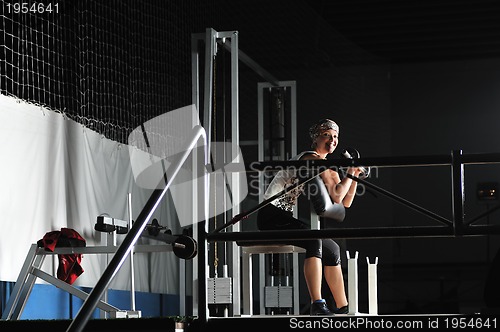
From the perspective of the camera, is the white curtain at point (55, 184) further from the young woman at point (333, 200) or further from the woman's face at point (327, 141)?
the woman's face at point (327, 141)

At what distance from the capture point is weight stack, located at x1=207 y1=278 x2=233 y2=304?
494 cm

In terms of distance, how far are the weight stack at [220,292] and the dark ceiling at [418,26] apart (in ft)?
17.1

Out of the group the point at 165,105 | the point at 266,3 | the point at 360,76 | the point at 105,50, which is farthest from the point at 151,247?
the point at 360,76

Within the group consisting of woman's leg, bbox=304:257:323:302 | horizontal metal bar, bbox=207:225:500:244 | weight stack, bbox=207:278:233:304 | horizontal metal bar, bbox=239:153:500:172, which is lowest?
weight stack, bbox=207:278:233:304

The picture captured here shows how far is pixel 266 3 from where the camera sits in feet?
31.3

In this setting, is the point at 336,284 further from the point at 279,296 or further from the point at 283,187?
the point at 279,296

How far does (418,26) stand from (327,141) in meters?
5.35

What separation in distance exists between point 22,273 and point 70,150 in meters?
1.26

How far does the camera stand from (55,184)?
6.20 meters

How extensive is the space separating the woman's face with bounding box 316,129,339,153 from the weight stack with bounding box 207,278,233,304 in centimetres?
91

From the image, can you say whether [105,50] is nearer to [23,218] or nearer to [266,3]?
[23,218]

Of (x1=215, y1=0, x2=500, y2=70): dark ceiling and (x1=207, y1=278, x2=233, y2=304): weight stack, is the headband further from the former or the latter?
(x1=215, y1=0, x2=500, y2=70): dark ceiling

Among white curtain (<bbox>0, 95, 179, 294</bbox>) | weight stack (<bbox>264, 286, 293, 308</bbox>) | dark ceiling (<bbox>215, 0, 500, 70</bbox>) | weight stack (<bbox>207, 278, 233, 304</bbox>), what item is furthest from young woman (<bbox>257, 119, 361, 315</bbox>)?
dark ceiling (<bbox>215, 0, 500, 70</bbox>)

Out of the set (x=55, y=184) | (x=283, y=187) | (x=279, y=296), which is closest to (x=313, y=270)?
(x=283, y=187)
